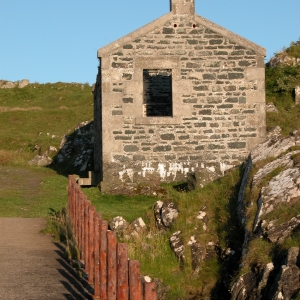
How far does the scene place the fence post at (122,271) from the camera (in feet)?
23.9

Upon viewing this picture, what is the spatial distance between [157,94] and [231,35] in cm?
340

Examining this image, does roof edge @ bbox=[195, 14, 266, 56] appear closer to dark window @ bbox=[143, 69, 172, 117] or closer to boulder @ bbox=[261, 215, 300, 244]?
dark window @ bbox=[143, 69, 172, 117]

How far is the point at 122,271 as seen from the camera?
23.9 ft

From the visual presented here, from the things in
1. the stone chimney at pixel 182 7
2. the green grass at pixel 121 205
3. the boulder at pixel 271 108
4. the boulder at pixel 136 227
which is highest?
the stone chimney at pixel 182 7

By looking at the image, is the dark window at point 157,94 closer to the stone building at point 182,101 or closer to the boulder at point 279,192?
the stone building at point 182,101

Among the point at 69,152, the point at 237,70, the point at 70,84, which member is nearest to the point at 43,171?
the point at 69,152

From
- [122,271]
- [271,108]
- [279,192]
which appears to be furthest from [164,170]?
[122,271]

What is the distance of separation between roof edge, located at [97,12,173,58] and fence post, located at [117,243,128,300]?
10.6 metres

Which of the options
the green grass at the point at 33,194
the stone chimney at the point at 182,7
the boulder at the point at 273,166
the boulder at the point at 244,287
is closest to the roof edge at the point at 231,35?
the stone chimney at the point at 182,7

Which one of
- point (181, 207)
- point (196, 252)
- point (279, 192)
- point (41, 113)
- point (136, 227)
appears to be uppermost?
point (41, 113)

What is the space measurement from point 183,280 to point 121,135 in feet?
19.8

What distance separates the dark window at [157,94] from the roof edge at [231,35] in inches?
103

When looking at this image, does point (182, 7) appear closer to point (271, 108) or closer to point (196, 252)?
point (271, 108)

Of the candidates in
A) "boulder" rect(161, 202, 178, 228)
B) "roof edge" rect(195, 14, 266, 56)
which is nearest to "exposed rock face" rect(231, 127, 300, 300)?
"boulder" rect(161, 202, 178, 228)
